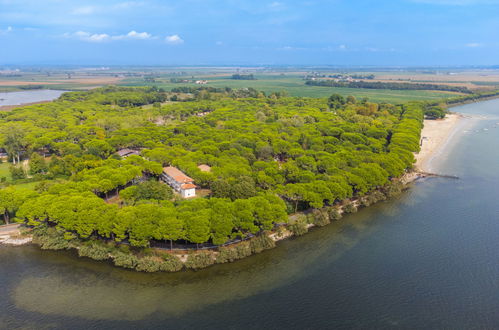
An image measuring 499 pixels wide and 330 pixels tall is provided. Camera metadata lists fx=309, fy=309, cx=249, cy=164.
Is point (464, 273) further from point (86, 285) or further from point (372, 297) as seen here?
point (86, 285)

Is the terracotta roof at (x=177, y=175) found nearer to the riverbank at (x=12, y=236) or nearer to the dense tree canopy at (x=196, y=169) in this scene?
the dense tree canopy at (x=196, y=169)

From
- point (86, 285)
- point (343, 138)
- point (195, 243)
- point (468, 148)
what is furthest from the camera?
point (468, 148)

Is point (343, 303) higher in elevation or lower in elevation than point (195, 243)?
lower

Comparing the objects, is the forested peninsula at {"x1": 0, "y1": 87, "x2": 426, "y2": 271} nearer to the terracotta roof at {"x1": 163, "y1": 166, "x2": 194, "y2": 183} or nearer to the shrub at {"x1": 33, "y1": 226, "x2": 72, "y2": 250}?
the shrub at {"x1": 33, "y1": 226, "x2": 72, "y2": 250}

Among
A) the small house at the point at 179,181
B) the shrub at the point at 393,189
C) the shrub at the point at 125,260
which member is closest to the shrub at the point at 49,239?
the shrub at the point at 125,260

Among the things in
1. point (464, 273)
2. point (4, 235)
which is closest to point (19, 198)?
point (4, 235)

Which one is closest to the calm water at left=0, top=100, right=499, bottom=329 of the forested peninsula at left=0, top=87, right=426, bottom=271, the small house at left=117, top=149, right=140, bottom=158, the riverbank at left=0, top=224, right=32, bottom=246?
the riverbank at left=0, top=224, right=32, bottom=246
